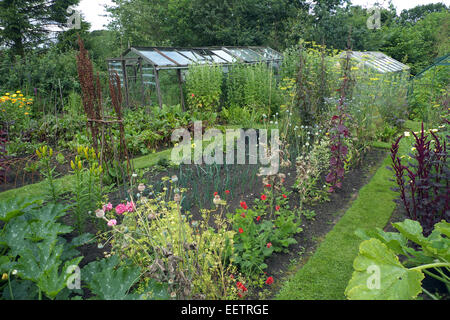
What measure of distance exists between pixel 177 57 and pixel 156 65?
126cm

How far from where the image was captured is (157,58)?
8695 millimetres

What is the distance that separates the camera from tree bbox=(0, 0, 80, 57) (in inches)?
595

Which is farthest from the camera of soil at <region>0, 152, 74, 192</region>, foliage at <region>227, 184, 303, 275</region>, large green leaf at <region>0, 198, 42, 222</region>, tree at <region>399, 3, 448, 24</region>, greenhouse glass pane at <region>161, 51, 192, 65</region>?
tree at <region>399, 3, 448, 24</region>

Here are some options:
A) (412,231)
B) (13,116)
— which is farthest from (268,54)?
(412,231)

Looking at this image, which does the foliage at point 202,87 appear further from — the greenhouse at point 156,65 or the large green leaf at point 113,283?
the large green leaf at point 113,283

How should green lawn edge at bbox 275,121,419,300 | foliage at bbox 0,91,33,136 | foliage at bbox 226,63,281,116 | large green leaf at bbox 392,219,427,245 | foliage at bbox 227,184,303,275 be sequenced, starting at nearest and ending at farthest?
large green leaf at bbox 392,219,427,245, green lawn edge at bbox 275,121,419,300, foliage at bbox 227,184,303,275, foliage at bbox 0,91,33,136, foliage at bbox 226,63,281,116

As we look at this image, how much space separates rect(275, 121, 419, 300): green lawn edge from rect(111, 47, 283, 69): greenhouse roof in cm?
627

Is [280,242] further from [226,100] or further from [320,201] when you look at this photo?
[226,100]

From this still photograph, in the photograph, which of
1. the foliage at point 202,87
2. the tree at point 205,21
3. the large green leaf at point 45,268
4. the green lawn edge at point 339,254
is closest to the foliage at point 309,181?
the green lawn edge at point 339,254

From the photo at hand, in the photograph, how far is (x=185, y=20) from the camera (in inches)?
769

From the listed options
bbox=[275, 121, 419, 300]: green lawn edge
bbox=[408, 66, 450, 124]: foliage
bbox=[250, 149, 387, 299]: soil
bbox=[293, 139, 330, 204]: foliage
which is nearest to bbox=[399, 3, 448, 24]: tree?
bbox=[408, 66, 450, 124]: foliage

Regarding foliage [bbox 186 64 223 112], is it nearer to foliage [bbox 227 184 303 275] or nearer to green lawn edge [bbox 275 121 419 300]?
green lawn edge [bbox 275 121 419 300]

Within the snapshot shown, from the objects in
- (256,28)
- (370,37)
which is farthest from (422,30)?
(256,28)
